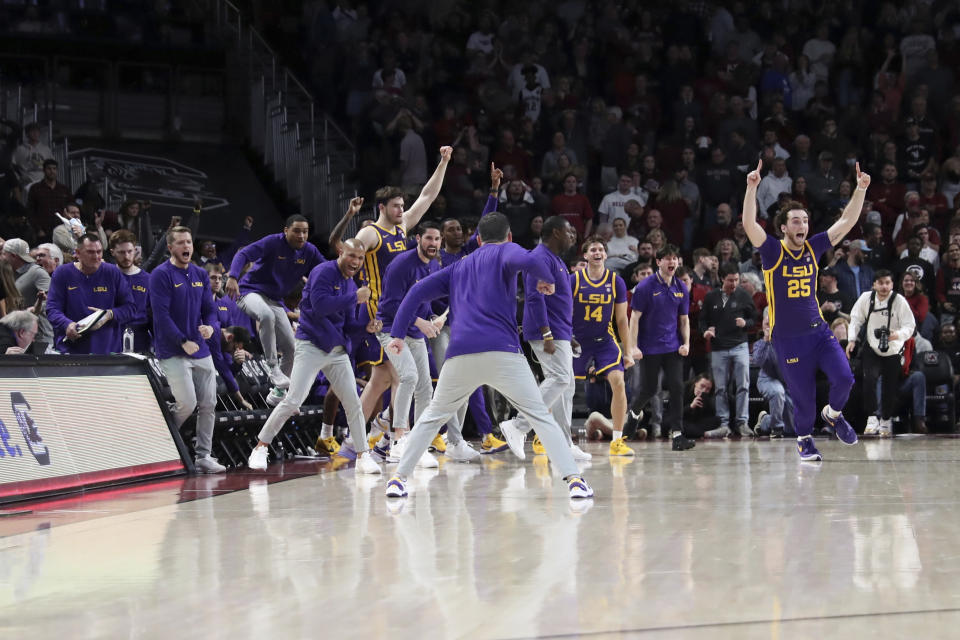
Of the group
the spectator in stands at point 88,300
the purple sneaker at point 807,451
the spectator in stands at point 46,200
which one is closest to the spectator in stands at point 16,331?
the spectator in stands at point 88,300

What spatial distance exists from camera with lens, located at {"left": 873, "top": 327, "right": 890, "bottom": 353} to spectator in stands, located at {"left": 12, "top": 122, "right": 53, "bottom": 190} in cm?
1083

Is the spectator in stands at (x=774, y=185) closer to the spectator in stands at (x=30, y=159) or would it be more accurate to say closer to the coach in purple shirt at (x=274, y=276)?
the coach in purple shirt at (x=274, y=276)

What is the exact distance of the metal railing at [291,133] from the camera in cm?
1916

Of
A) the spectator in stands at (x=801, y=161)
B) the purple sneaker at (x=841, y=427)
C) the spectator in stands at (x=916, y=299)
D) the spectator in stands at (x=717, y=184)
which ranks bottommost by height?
the purple sneaker at (x=841, y=427)

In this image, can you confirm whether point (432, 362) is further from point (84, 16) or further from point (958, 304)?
point (84, 16)

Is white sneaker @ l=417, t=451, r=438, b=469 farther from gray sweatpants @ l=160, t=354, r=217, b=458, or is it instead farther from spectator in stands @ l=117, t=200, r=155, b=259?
spectator in stands @ l=117, t=200, r=155, b=259

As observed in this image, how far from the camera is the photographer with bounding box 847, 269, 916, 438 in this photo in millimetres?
14484

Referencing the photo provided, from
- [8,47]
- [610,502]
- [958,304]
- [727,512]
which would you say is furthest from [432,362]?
[8,47]

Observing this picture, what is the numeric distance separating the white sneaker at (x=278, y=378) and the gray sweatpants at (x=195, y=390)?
→ 69.4 inches

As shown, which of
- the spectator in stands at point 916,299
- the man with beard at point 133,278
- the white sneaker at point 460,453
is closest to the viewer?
the man with beard at point 133,278

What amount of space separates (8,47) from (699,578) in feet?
57.1

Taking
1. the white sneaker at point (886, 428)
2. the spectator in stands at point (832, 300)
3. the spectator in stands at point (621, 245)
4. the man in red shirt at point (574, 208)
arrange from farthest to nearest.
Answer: the man in red shirt at point (574, 208) < the spectator in stands at point (621, 245) < the spectator in stands at point (832, 300) < the white sneaker at point (886, 428)

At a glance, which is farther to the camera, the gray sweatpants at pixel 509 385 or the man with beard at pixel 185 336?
the man with beard at pixel 185 336

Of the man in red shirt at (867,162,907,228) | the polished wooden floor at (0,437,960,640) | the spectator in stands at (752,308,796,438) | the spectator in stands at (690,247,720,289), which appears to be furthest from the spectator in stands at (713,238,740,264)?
the polished wooden floor at (0,437,960,640)
